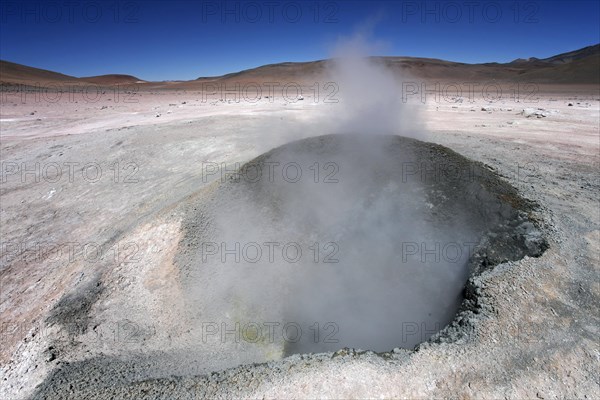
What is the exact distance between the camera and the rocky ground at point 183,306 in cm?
262

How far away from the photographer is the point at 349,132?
6.03 m

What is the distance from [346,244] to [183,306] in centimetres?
217

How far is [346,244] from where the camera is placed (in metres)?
4.74

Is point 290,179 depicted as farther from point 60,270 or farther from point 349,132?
point 60,270

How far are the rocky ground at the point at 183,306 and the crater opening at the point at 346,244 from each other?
311 mm

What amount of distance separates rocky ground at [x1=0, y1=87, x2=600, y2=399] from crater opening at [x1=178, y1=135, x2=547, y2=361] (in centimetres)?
31

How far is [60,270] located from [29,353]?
6.18 ft

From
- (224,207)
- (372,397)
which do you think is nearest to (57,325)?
(224,207)
